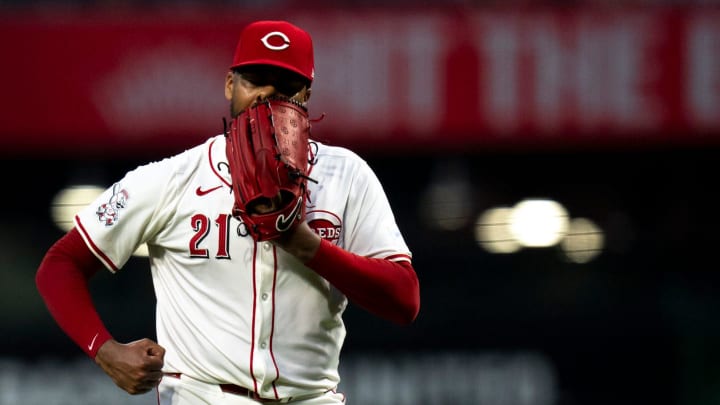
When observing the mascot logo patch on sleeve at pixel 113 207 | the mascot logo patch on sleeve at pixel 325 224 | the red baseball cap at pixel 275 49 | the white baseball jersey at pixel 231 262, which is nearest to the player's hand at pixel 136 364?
the white baseball jersey at pixel 231 262

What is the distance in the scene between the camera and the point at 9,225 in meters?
6.24

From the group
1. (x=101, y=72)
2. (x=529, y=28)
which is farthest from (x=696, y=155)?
(x=101, y=72)

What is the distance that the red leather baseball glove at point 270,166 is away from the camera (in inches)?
75.0

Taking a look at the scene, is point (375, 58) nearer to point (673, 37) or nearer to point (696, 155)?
point (673, 37)

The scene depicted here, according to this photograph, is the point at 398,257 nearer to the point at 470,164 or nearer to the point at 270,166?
the point at 270,166

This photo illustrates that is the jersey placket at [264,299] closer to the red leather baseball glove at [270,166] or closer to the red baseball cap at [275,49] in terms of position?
the red leather baseball glove at [270,166]

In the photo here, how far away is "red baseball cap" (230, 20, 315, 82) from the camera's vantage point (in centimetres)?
212

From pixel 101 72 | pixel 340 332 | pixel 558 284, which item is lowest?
pixel 558 284

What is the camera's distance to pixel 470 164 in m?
6.18

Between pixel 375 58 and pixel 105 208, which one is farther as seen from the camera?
pixel 375 58

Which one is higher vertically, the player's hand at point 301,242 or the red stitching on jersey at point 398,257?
the player's hand at point 301,242

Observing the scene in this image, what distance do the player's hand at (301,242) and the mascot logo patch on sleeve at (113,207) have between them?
0.35 metres

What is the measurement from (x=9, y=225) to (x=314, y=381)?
14.6 ft

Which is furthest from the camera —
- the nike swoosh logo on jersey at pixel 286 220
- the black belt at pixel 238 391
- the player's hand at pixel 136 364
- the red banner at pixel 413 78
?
the red banner at pixel 413 78
